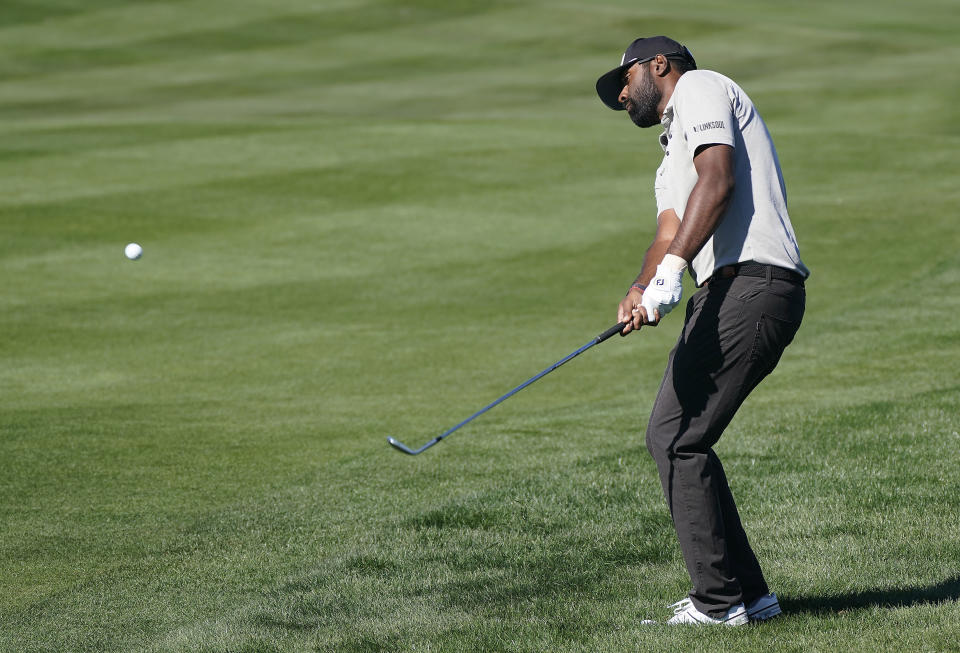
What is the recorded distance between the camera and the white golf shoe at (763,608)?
15.7ft

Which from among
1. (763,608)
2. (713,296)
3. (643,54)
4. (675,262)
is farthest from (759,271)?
(763,608)

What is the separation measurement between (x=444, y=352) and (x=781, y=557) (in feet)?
22.1

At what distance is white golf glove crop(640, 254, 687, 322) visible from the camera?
4445 mm

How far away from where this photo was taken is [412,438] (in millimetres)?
9203

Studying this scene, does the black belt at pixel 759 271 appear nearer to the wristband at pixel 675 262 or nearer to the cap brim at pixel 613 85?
the wristband at pixel 675 262

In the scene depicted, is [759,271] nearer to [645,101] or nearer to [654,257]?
[654,257]

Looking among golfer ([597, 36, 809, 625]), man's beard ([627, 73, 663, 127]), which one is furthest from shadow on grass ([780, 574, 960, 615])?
man's beard ([627, 73, 663, 127])

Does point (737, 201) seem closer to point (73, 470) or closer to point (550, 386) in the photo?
point (73, 470)

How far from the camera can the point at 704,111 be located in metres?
4.43

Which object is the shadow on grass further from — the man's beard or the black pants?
the man's beard

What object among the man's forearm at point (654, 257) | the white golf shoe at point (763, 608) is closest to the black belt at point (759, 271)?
the man's forearm at point (654, 257)

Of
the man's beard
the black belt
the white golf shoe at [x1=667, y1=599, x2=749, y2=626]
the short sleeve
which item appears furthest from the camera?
the man's beard

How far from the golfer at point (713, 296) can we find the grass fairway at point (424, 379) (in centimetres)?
36

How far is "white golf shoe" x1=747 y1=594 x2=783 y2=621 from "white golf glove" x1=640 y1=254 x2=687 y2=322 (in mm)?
1238
